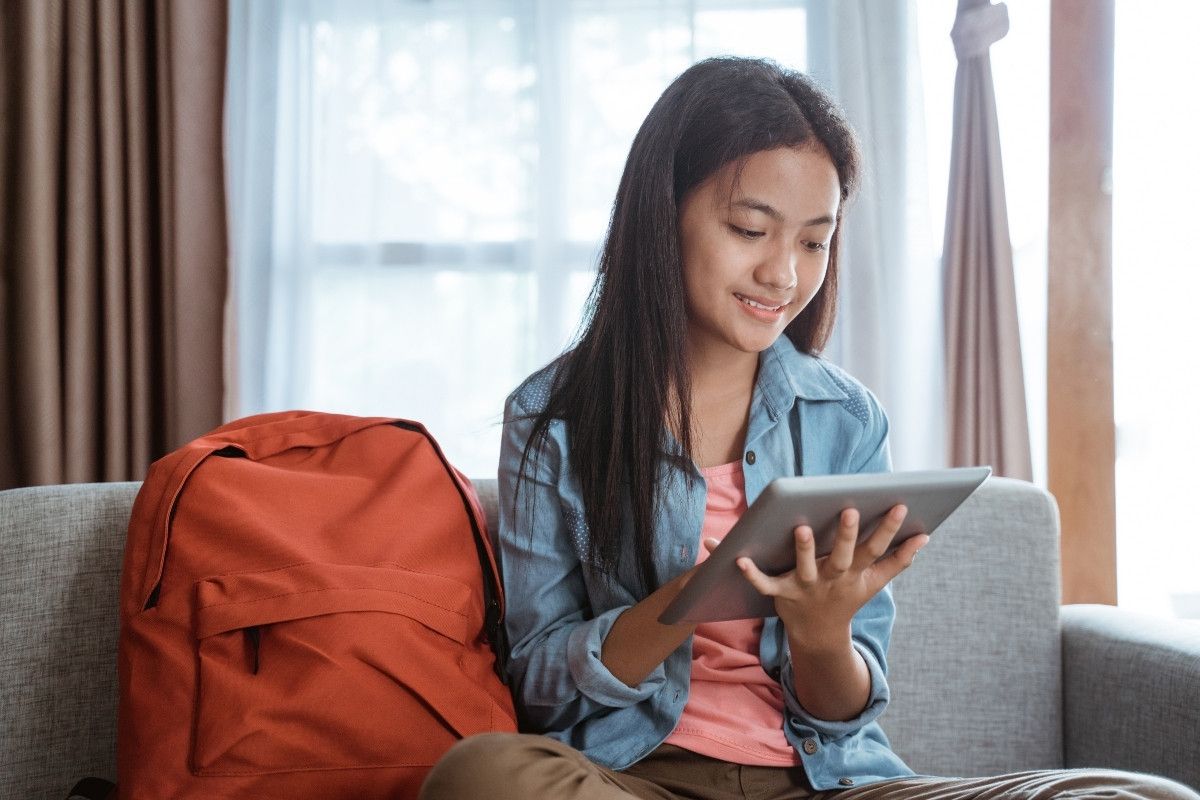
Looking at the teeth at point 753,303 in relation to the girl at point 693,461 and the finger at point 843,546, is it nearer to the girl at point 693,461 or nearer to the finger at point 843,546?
the girl at point 693,461

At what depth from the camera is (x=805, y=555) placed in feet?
2.89

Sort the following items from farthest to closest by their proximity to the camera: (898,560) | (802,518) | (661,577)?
(661,577)
(898,560)
(802,518)

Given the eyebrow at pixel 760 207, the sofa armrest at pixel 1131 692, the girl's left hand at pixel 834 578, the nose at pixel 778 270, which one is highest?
the eyebrow at pixel 760 207

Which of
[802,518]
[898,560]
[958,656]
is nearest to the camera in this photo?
[802,518]

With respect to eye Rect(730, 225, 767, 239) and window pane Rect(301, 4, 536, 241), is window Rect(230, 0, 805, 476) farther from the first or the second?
eye Rect(730, 225, 767, 239)

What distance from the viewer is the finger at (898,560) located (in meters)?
0.93

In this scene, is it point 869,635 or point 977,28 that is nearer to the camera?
point 869,635

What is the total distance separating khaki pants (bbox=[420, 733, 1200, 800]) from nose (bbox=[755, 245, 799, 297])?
52 centimetres

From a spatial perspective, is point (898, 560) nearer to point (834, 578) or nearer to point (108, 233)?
point (834, 578)

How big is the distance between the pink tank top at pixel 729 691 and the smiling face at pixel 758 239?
18cm

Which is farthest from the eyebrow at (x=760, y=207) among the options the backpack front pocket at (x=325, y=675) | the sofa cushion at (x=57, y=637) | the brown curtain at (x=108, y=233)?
the brown curtain at (x=108, y=233)

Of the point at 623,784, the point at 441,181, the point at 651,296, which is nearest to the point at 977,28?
the point at 441,181

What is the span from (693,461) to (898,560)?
300 millimetres

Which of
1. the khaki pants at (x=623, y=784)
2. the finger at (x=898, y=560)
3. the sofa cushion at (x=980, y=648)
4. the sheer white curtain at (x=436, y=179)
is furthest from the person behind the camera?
the sheer white curtain at (x=436, y=179)
